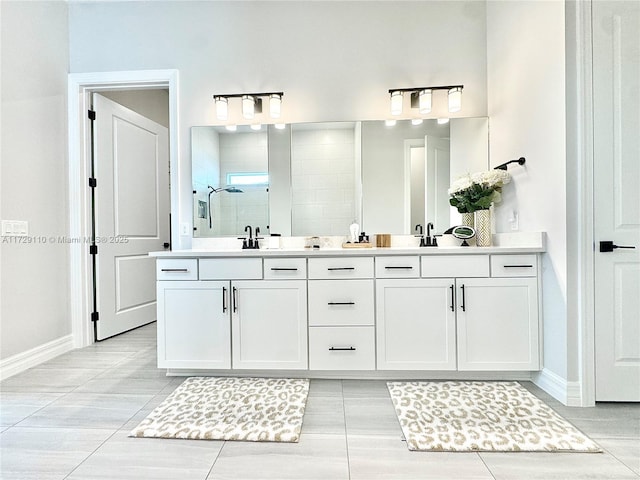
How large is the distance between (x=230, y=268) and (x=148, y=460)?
A: 1.10 m

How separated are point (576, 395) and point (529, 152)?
4.85 ft

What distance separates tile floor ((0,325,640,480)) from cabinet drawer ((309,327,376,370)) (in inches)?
5.4

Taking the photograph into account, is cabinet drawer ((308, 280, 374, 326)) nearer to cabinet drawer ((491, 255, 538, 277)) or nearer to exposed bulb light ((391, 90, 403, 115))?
cabinet drawer ((491, 255, 538, 277))

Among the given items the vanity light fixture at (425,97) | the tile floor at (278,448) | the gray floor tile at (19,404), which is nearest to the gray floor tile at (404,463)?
the tile floor at (278,448)

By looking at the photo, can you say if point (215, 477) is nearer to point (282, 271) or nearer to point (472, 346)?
point (282, 271)

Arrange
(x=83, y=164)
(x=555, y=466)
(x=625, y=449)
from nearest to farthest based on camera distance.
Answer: (x=555, y=466) → (x=625, y=449) → (x=83, y=164)

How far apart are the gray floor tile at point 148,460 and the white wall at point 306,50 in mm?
1605

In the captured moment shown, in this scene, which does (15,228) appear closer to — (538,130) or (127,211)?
(127,211)

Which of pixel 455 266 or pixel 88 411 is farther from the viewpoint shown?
pixel 455 266

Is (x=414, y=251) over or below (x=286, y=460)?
over

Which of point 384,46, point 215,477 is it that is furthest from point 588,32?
point 215,477

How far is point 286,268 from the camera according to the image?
2227mm

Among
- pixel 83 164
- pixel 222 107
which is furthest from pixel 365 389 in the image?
pixel 83 164

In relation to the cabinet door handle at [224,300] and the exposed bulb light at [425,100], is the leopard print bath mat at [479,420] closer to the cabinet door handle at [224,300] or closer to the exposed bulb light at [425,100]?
the cabinet door handle at [224,300]
